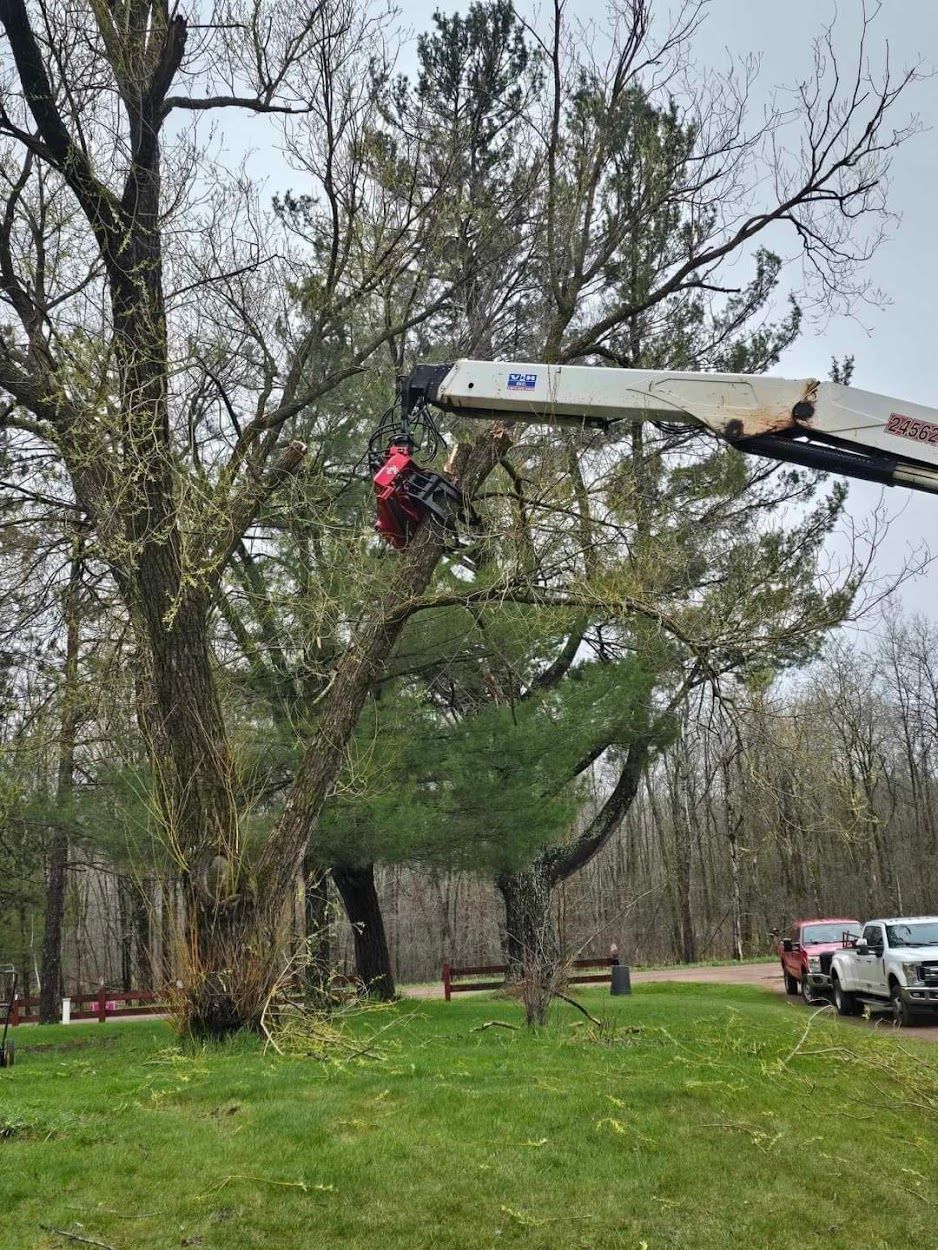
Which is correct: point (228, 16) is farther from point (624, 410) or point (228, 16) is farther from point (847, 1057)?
point (847, 1057)

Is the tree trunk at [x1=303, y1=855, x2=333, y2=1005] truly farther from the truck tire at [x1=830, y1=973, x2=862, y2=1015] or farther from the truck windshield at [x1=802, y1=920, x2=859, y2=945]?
the truck windshield at [x1=802, y1=920, x2=859, y2=945]

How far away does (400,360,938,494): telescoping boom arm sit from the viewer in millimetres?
5953

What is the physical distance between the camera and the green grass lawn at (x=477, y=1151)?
454 centimetres

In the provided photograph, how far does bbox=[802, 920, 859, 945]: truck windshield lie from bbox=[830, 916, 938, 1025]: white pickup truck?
2.91 m

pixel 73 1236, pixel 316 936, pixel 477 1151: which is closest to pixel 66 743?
pixel 316 936

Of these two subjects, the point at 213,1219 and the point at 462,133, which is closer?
the point at 213,1219

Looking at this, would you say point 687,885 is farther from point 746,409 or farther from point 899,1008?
point 746,409

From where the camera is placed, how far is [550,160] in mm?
11188

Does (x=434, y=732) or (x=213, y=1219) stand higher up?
(x=434, y=732)

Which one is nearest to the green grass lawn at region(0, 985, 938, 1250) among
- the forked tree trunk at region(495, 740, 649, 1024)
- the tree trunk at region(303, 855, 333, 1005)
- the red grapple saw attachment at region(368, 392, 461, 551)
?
the tree trunk at region(303, 855, 333, 1005)

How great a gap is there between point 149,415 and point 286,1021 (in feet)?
15.7

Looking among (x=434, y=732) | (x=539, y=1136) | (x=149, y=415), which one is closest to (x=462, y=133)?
(x=149, y=415)

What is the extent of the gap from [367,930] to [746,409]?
1367 cm

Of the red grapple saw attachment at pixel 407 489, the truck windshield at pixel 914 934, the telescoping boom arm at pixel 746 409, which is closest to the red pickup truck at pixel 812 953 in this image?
the truck windshield at pixel 914 934
